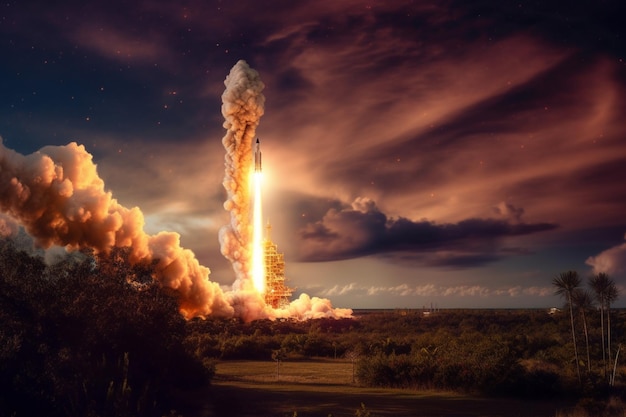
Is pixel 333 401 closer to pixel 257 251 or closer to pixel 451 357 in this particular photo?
pixel 451 357

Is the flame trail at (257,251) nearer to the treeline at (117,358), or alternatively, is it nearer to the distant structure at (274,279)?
the distant structure at (274,279)

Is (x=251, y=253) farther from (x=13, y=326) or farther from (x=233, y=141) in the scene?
(x=13, y=326)

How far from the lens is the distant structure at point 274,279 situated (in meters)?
113

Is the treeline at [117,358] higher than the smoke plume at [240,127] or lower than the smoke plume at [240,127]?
lower

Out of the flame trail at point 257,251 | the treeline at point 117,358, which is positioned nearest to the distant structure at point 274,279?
the flame trail at point 257,251

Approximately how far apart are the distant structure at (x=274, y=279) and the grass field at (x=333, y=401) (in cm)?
6768

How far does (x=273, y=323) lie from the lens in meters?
91.3

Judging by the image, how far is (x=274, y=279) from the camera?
4481 inches

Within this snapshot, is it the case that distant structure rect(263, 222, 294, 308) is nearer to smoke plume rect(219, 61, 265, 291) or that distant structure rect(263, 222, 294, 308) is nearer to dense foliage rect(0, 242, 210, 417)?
smoke plume rect(219, 61, 265, 291)

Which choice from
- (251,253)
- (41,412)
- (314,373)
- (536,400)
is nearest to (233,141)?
(251,253)

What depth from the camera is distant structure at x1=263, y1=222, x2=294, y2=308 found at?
112938 mm

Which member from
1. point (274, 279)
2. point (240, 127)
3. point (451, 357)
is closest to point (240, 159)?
point (240, 127)

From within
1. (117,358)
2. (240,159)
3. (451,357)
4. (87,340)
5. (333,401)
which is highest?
(240,159)

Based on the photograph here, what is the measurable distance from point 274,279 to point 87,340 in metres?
87.1
